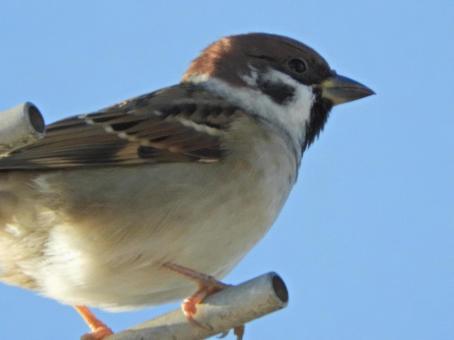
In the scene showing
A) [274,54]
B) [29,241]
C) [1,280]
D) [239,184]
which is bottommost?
[1,280]

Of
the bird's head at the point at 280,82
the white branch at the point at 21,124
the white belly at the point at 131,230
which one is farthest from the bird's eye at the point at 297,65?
the white branch at the point at 21,124

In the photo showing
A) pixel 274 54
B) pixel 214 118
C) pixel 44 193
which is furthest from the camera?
pixel 274 54

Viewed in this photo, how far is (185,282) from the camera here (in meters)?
3.63

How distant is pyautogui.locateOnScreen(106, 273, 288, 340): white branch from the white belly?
688 mm

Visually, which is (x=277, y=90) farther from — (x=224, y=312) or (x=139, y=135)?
(x=224, y=312)

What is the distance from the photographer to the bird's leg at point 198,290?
8.59 feet

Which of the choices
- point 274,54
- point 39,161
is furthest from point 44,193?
point 274,54

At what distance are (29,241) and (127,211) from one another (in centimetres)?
38

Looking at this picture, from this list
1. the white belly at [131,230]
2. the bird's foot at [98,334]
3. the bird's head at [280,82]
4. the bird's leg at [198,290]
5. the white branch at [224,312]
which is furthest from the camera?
the bird's head at [280,82]

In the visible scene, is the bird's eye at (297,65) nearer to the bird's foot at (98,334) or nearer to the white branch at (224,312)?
the bird's foot at (98,334)

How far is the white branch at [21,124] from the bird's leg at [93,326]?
196 centimetres

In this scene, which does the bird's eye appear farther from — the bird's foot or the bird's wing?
the bird's foot

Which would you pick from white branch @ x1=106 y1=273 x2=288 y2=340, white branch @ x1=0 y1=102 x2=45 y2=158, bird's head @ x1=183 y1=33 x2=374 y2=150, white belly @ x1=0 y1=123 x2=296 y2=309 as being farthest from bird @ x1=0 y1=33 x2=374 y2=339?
white branch @ x1=0 y1=102 x2=45 y2=158

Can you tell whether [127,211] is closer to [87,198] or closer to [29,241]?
[87,198]
